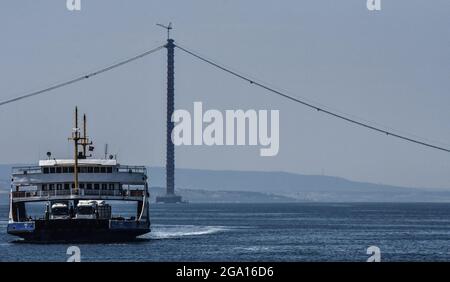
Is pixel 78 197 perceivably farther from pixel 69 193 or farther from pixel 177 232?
pixel 177 232

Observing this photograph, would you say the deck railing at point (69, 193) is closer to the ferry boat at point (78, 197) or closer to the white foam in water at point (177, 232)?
the ferry boat at point (78, 197)

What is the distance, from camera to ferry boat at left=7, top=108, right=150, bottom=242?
10650cm

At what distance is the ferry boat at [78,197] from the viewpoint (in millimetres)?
106500

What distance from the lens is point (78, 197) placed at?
110m

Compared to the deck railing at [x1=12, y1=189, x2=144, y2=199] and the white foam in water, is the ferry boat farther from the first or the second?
the white foam in water

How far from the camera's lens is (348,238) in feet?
414

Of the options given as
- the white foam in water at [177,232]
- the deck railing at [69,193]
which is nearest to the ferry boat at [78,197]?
the deck railing at [69,193]

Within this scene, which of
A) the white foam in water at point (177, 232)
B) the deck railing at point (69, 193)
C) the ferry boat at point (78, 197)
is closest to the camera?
the ferry boat at point (78, 197)

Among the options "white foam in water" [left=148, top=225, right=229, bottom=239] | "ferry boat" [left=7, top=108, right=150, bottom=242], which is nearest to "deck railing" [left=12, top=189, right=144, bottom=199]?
"ferry boat" [left=7, top=108, right=150, bottom=242]

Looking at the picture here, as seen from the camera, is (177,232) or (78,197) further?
(177,232)

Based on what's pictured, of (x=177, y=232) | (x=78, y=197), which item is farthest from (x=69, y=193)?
(x=177, y=232)

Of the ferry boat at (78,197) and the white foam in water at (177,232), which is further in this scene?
the white foam in water at (177,232)
